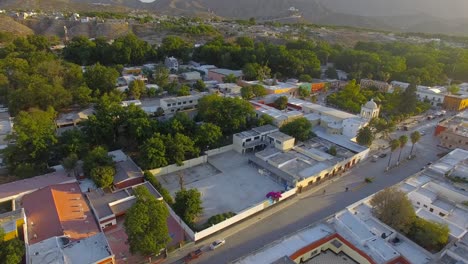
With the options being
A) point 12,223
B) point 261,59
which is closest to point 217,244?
point 12,223

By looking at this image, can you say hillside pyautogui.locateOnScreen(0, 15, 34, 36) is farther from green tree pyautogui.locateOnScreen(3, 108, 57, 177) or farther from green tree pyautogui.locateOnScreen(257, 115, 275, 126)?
green tree pyautogui.locateOnScreen(257, 115, 275, 126)

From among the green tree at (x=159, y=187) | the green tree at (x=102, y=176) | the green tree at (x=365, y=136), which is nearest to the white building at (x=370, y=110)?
the green tree at (x=365, y=136)

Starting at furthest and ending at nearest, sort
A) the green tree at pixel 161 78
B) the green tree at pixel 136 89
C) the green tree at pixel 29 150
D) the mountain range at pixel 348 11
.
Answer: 1. the mountain range at pixel 348 11
2. the green tree at pixel 161 78
3. the green tree at pixel 136 89
4. the green tree at pixel 29 150

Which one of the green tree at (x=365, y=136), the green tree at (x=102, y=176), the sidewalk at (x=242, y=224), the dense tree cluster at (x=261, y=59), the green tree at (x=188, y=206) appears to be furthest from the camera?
the dense tree cluster at (x=261, y=59)

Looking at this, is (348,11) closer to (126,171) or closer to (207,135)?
(207,135)

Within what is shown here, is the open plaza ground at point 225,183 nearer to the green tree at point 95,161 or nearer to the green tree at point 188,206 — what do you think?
the green tree at point 188,206

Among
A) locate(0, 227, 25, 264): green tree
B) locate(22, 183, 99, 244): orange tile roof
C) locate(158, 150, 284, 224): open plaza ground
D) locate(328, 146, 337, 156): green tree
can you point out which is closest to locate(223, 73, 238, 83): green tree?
locate(158, 150, 284, 224): open plaza ground
